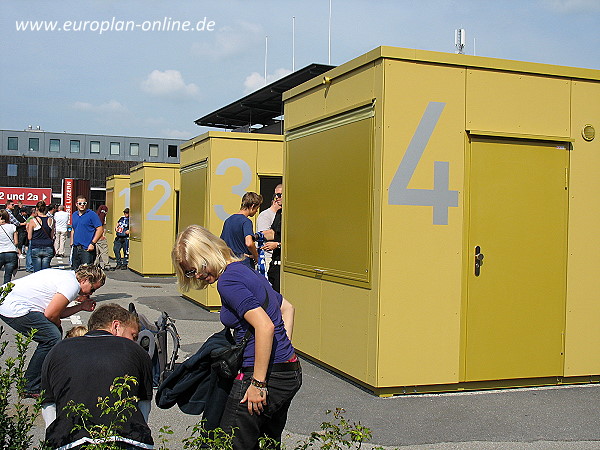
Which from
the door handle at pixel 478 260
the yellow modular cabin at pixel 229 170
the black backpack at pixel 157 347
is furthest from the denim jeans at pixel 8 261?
the door handle at pixel 478 260

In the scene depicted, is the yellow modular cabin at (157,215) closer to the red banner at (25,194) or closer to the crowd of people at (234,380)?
the crowd of people at (234,380)

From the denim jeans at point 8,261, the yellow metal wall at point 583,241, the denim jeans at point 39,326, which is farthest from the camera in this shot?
the denim jeans at point 8,261

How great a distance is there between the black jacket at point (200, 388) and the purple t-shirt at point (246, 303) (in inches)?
5.8

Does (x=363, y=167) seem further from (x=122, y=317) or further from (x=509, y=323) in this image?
(x=122, y=317)

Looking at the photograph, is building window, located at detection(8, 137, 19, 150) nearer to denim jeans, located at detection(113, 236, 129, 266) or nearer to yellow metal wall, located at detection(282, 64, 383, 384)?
denim jeans, located at detection(113, 236, 129, 266)

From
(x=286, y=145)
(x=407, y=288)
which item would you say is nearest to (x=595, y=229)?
(x=407, y=288)

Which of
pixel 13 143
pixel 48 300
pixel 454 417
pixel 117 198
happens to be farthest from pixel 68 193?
pixel 13 143

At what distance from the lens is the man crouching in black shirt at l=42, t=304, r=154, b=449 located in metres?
3.14

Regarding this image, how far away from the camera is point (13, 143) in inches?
3147

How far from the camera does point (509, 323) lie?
700 cm

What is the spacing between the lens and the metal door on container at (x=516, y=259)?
691cm

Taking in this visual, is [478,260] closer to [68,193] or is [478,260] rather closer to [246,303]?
[246,303]

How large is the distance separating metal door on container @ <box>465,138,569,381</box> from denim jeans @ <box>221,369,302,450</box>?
3.75 metres

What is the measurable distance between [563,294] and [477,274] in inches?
40.4
